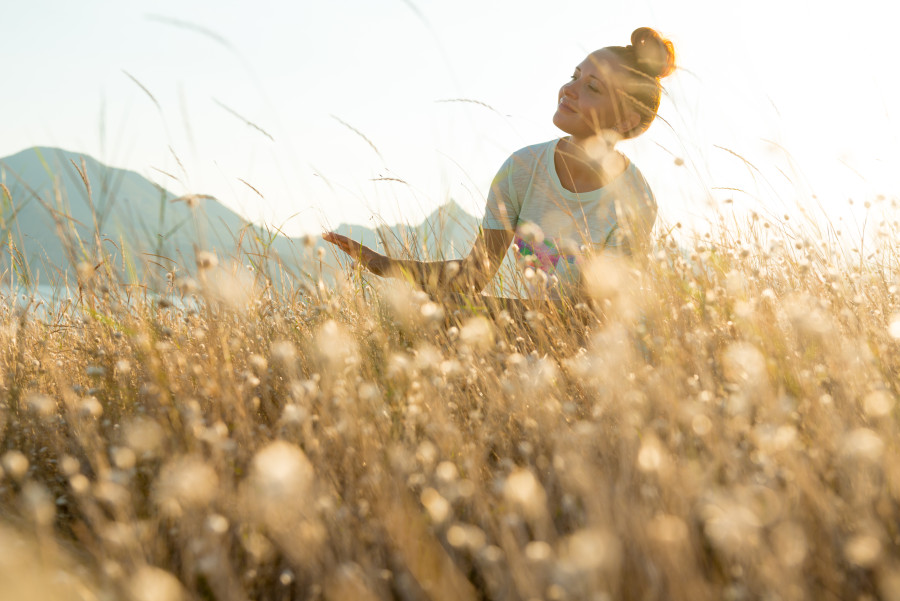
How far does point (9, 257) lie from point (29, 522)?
2.04m

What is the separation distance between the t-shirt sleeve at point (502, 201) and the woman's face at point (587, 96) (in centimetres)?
44

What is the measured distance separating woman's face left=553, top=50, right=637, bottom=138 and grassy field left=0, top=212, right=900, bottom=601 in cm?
108

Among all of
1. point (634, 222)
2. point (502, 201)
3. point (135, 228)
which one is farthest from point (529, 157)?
point (135, 228)

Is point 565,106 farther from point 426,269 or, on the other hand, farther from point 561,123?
point 426,269

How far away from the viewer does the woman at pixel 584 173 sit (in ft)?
10.2

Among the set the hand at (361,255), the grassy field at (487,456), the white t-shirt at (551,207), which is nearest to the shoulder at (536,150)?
the white t-shirt at (551,207)

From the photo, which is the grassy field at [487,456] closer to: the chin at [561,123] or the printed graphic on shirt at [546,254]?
the printed graphic on shirt at [546,254]

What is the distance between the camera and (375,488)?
51.1 inches

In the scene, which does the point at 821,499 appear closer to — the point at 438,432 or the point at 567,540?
the point at 567,540

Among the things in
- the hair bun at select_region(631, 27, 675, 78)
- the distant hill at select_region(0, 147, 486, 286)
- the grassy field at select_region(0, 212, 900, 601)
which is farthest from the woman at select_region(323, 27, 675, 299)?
the grassy field at select_region(0, 212, 900, 601)

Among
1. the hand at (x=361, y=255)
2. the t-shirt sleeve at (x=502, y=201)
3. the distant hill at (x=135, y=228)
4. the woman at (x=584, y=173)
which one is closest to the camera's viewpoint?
the distant hill at (x=135, y=228)

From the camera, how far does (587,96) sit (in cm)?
314

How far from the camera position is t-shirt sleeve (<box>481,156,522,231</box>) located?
338 cm

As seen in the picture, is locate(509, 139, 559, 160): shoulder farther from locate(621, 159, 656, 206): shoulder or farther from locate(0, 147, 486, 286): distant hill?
locate(0, 147, 486, 286): distant hill
